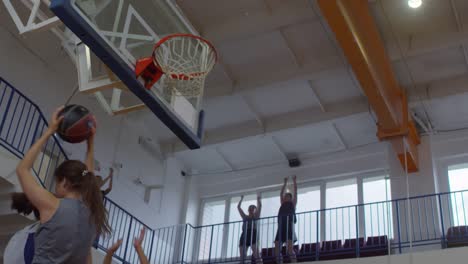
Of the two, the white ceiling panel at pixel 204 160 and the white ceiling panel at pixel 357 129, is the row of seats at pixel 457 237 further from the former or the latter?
the white ceiling panel at pixel 204 160

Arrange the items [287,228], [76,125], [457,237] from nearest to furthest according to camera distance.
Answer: [76,125] → [457,237] → [287,228]

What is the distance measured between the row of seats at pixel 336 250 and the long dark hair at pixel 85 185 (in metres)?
10.0

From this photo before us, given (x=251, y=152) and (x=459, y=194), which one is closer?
(x=459, y=194)

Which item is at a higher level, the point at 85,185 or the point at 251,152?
the point at 251,152

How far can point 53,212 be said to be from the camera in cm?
319

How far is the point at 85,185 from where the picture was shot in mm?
3428

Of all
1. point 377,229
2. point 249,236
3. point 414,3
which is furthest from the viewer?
point 249,236

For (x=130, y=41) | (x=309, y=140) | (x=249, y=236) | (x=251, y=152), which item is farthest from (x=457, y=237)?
(x=130, y=41)

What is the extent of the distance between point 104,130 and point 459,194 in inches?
333

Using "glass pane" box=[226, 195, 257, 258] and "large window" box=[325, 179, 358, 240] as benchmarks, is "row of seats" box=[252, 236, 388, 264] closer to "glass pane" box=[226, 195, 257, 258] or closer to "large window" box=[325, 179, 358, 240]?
"large window" box=[325, 179, 358, 240]

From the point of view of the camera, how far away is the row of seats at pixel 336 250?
511 inches

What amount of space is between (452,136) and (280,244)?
17.2ft

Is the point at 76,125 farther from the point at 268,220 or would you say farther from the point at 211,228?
the point at 211,228

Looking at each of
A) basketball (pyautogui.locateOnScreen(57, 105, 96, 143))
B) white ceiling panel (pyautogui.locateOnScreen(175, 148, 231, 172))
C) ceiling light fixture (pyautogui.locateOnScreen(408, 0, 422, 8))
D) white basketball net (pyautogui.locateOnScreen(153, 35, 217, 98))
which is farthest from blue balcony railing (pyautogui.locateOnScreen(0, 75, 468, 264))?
basketball (pyautogui.locateOnScreen(57, 105, 96, 143))
